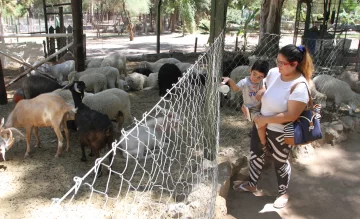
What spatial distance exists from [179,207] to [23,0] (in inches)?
797

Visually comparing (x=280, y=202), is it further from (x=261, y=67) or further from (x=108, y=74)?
(x=108, y=74)

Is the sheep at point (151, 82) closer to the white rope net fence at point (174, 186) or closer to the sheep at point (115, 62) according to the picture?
the sheep at point (115, 62)

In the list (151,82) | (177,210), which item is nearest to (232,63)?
(151,82)

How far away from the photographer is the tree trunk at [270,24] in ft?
28.6

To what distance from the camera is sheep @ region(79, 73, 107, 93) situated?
6.28 m

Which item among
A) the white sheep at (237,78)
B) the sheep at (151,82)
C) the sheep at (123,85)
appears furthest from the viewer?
the sheep at (151,82)

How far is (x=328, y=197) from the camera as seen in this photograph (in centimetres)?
360

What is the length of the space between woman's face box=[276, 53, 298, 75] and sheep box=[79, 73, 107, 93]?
4.41 metres

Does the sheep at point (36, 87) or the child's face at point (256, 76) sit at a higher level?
the child's face at point (256, 76)

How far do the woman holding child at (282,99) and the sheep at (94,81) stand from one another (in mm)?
3947

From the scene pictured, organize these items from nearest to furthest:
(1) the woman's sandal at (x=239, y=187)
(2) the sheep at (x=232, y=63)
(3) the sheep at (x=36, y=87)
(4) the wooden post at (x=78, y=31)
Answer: (1) the woman's sandal at (x=239, y=187) → (3) the sheep at (x=36, y=87) → (4) the wooden post at (x=78, y=31) → (2) the sheep at (x=232, y=63)

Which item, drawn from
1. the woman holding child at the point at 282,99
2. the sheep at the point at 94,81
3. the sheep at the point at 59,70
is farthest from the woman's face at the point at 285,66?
the sheep at the point at 59,70

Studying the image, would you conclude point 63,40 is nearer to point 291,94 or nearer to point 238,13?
point 291,94

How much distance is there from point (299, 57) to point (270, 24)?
7.11 m
